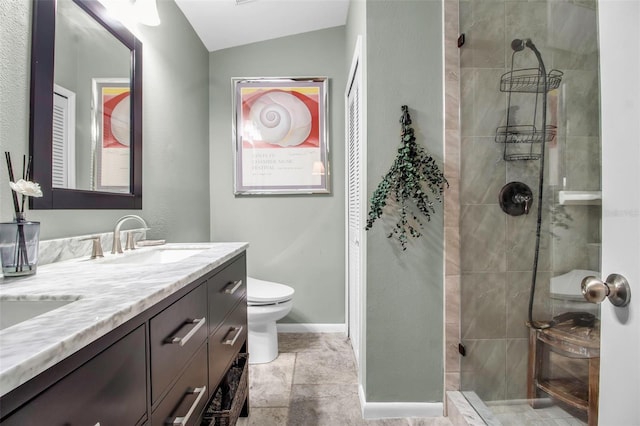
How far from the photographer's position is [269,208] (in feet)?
8.59

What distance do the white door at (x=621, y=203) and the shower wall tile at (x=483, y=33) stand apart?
0.76 metres

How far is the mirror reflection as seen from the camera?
3.70 feet

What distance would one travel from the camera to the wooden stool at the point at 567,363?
89cm

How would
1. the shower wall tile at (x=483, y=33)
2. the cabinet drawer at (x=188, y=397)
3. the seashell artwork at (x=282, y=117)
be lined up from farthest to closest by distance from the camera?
the seashell artwork at (x=282, y=117) < the shower wall tile at (x=483, y=33) < the cabinet drawer at (x=188, y=397)

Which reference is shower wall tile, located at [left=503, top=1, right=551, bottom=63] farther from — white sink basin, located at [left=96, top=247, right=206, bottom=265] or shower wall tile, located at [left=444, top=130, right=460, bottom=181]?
white sink basin, located at [left=96, top=247, right=206, bottom=265]

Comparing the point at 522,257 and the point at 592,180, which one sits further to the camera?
the point at 522,257

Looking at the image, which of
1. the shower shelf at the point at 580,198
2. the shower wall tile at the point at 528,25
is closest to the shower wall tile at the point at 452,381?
the shower shelf at the point at 580,198

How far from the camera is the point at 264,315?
6.57 ft

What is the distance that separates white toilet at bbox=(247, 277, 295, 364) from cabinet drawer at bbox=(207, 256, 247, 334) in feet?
1.80

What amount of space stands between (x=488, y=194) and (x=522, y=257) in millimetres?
324

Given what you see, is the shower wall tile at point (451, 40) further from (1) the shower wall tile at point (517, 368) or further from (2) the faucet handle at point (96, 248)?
(2) the faucet handle at point (96, 248)

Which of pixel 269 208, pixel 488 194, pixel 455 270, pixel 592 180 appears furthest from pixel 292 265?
pixel 592 180

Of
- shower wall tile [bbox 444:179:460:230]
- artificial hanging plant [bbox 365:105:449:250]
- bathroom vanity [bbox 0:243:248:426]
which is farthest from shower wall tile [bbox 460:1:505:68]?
bathroom vanity [bbox 0:243:248:426]

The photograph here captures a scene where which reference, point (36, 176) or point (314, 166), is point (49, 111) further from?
point (314, 166)
